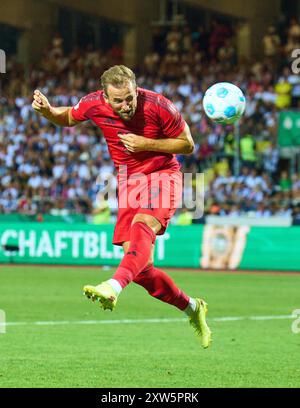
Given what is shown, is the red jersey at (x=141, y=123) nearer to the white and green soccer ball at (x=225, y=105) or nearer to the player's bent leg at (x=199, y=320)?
the white and green soccer ball at (x=225, y=105)

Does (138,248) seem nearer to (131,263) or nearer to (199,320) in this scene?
(131,263)

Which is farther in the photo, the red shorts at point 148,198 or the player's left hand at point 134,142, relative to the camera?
the red shorts at point 148,198

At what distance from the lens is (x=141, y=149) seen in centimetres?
918

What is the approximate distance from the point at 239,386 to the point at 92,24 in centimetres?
3403

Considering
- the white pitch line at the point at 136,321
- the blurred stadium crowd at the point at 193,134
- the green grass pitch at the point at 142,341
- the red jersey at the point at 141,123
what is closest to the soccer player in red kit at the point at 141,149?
the red jersey at the point at 141,123

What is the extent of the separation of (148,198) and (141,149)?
0.48 metres

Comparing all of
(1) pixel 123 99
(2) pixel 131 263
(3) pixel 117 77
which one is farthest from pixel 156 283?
(3) pixel 117 77

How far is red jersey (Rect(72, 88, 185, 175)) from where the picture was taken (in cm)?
944

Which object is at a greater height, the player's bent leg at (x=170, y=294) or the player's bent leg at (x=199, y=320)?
the player's bent leg at (x=170, y=294)

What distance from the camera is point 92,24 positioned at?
134ft

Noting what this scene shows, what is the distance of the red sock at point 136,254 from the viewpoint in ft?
27.9

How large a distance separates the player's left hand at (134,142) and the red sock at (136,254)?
2.15ft

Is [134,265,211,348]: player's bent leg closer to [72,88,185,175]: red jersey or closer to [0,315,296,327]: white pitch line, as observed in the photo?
[72,88,185,175]: red jersey

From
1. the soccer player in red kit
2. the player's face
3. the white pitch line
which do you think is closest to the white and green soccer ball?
the soccer player in red kit
